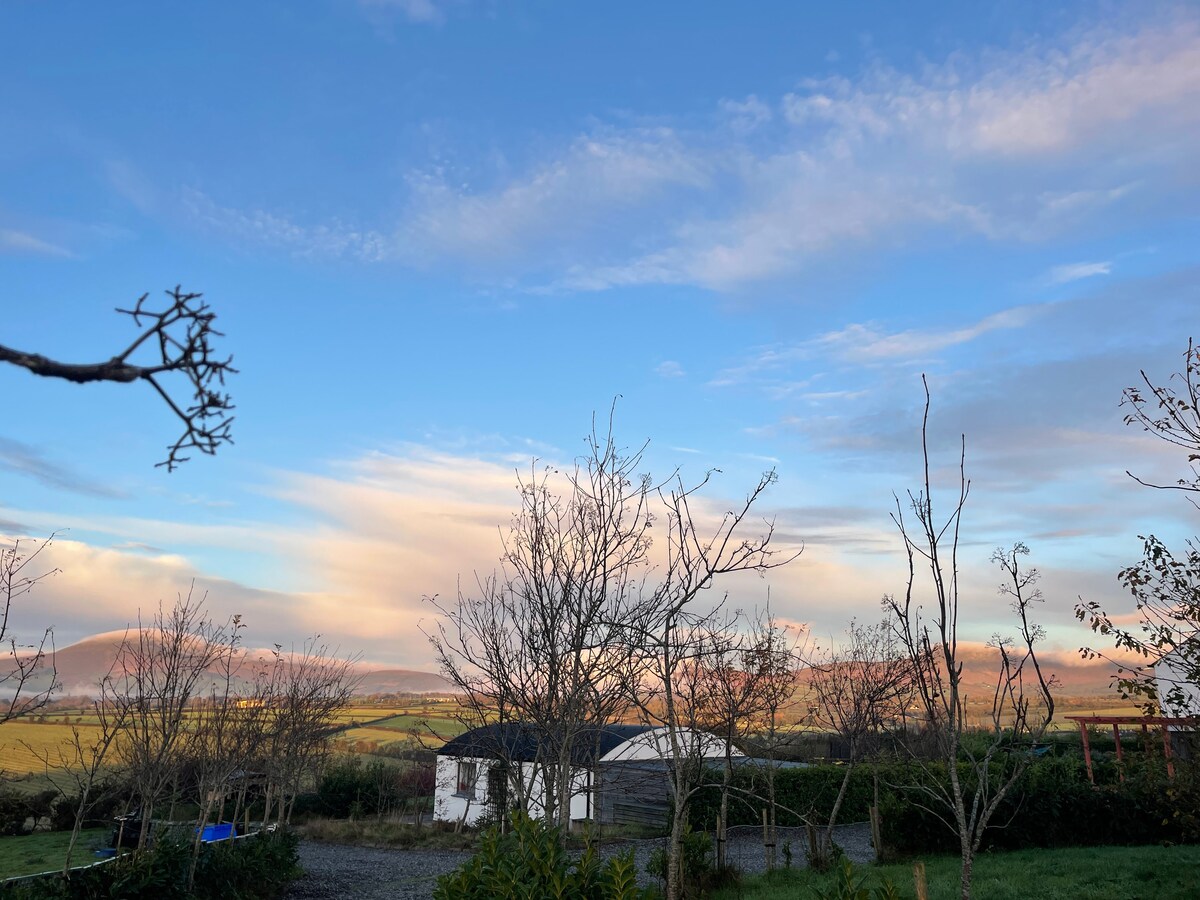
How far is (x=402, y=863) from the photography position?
2088cm

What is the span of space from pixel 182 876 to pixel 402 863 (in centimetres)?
900

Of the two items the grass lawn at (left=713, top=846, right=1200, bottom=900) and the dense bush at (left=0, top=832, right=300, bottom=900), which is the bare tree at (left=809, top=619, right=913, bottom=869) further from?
the dense bush at (left=0, top=832, right=300, bottom=900)

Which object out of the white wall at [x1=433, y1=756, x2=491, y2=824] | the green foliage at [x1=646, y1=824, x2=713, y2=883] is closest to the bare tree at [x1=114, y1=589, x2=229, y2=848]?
the green foliage at [x1=646, y1=824, x2=713, y2=883]

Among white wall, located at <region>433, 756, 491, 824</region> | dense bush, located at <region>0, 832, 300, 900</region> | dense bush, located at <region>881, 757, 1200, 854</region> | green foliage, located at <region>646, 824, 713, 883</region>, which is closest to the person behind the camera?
dense bush, located at <region>0, 832, 300, 900</region>

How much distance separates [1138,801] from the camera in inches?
611

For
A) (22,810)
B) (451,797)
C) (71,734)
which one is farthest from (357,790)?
(22,810)

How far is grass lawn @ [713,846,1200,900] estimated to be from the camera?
10.6 metres

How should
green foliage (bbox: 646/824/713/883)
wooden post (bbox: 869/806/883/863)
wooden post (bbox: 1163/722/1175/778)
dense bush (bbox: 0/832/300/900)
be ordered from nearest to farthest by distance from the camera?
wooden post (bbox: 1163/722/1175/778)
dense bush (bbox: 0/832/300/900)
green foliage (bbox: 646/824/713/883)
wooden post (bbox: 869/806/883/863)

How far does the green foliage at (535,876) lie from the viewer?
579cm

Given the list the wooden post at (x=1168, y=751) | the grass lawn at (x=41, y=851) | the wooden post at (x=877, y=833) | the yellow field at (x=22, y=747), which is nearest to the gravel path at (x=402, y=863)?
the wooden post at (x=877, y=833)

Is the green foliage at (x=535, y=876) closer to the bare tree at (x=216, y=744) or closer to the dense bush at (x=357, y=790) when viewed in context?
the bare tree at (x=216, y=744)

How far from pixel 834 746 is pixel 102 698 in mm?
31117

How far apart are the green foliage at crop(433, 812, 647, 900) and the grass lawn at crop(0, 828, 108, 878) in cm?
1502

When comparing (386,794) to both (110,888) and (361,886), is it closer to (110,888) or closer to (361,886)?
(361,886)
